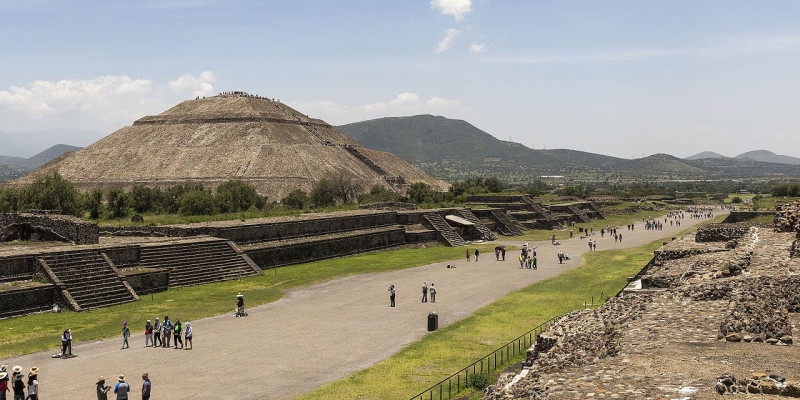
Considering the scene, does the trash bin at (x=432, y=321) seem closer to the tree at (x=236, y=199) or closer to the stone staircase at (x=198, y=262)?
the stone staircase at (x=198, y=262)

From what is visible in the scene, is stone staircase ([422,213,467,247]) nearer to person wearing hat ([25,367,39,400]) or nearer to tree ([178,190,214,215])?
tree ([178,190,214,215])

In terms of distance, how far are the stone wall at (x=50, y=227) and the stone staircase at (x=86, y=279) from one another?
5.07 m

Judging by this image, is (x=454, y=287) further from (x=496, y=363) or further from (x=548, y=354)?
(x=548, y=354)

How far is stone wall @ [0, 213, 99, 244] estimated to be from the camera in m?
36.5

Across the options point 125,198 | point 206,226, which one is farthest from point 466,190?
point 206,226

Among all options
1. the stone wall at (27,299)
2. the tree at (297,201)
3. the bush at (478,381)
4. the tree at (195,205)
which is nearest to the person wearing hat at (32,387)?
the bush at (478,381)

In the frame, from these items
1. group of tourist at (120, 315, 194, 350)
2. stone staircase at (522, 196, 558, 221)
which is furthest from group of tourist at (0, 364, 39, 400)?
stone staircase at (522, 196, 558, 221)

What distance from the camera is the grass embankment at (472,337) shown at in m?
18.0

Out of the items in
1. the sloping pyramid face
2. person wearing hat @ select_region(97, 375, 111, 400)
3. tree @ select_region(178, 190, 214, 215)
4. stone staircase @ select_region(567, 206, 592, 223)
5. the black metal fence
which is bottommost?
the black metal fence

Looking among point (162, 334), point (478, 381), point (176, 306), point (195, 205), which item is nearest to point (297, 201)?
point (195, 205)

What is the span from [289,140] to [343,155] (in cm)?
1073

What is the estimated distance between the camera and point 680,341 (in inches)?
540

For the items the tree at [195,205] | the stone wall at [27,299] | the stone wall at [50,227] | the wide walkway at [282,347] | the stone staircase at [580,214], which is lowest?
the wide walkway at [282,347]

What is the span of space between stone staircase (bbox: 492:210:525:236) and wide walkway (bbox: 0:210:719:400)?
31.2 metres
